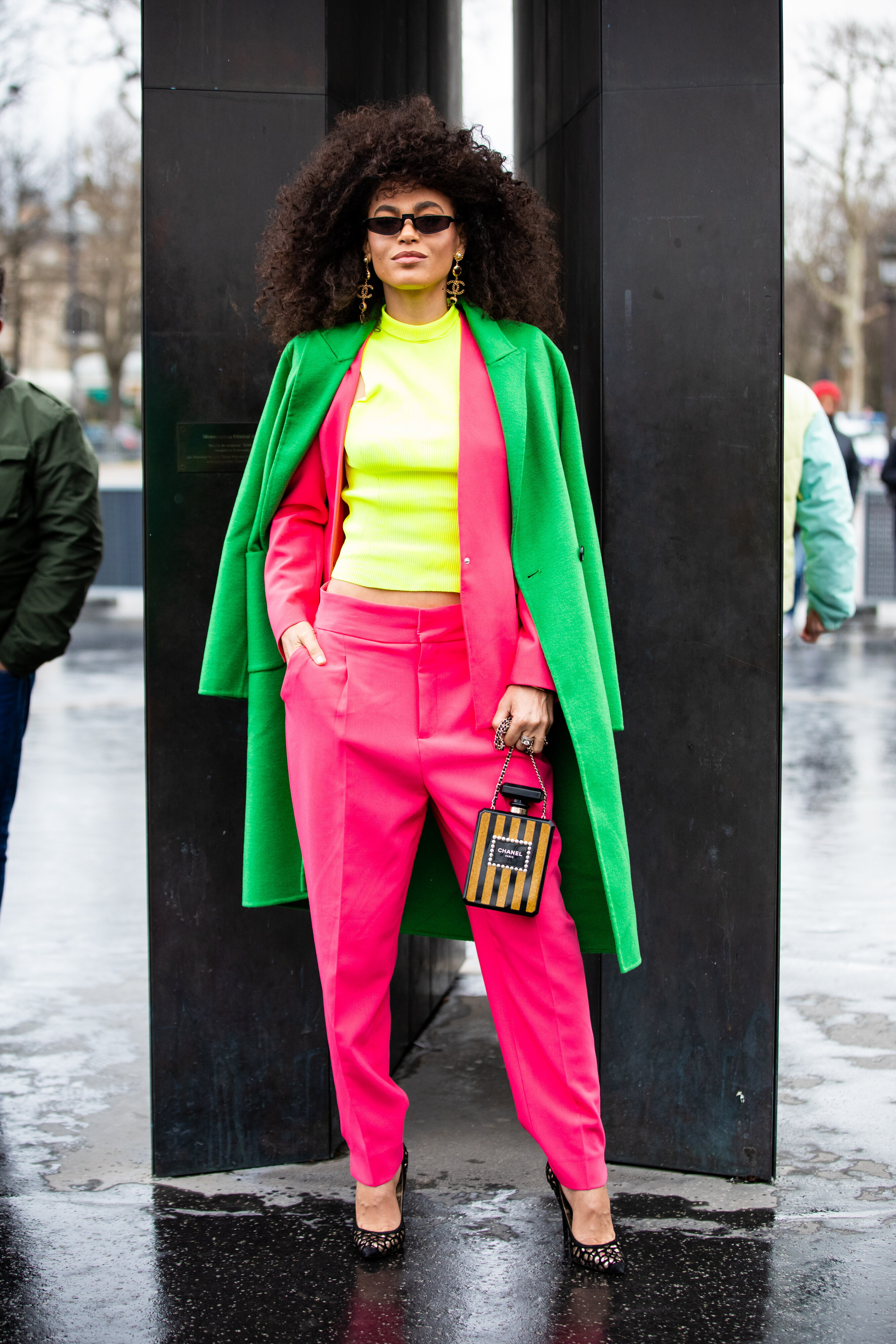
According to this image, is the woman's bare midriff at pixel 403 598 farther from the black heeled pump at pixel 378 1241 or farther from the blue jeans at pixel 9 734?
the blue jeans at pixel 9 734

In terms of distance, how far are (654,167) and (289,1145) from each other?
7.71 ft

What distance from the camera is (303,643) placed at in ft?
9.74

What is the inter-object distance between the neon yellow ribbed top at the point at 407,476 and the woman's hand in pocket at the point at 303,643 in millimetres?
123

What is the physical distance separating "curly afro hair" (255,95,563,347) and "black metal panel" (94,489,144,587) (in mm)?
13942

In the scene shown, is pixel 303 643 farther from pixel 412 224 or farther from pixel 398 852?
pixel 412 224

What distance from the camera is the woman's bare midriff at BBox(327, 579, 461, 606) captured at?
2.92 meters

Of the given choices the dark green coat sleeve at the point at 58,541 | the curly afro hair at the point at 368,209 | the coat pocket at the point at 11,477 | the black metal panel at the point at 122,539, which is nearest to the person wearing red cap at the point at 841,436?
the black metal panel at the point at 122,539

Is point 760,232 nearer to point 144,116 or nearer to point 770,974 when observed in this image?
point 144,116

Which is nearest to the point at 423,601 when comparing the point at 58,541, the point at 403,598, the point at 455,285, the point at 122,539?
the point at 403,598

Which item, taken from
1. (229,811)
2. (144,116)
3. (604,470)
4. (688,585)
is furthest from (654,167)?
(229,811)

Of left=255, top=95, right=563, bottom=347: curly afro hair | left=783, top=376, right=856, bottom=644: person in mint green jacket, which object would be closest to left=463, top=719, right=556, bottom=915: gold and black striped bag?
left=255, top=95, right=563, bottom=347: curly afro hair

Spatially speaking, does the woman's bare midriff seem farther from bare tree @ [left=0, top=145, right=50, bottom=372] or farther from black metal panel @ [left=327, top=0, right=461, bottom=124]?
bare tree @ [left=0, top=145, right=50, bottom=372]

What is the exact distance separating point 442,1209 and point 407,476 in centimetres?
159

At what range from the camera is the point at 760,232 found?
3227mm
